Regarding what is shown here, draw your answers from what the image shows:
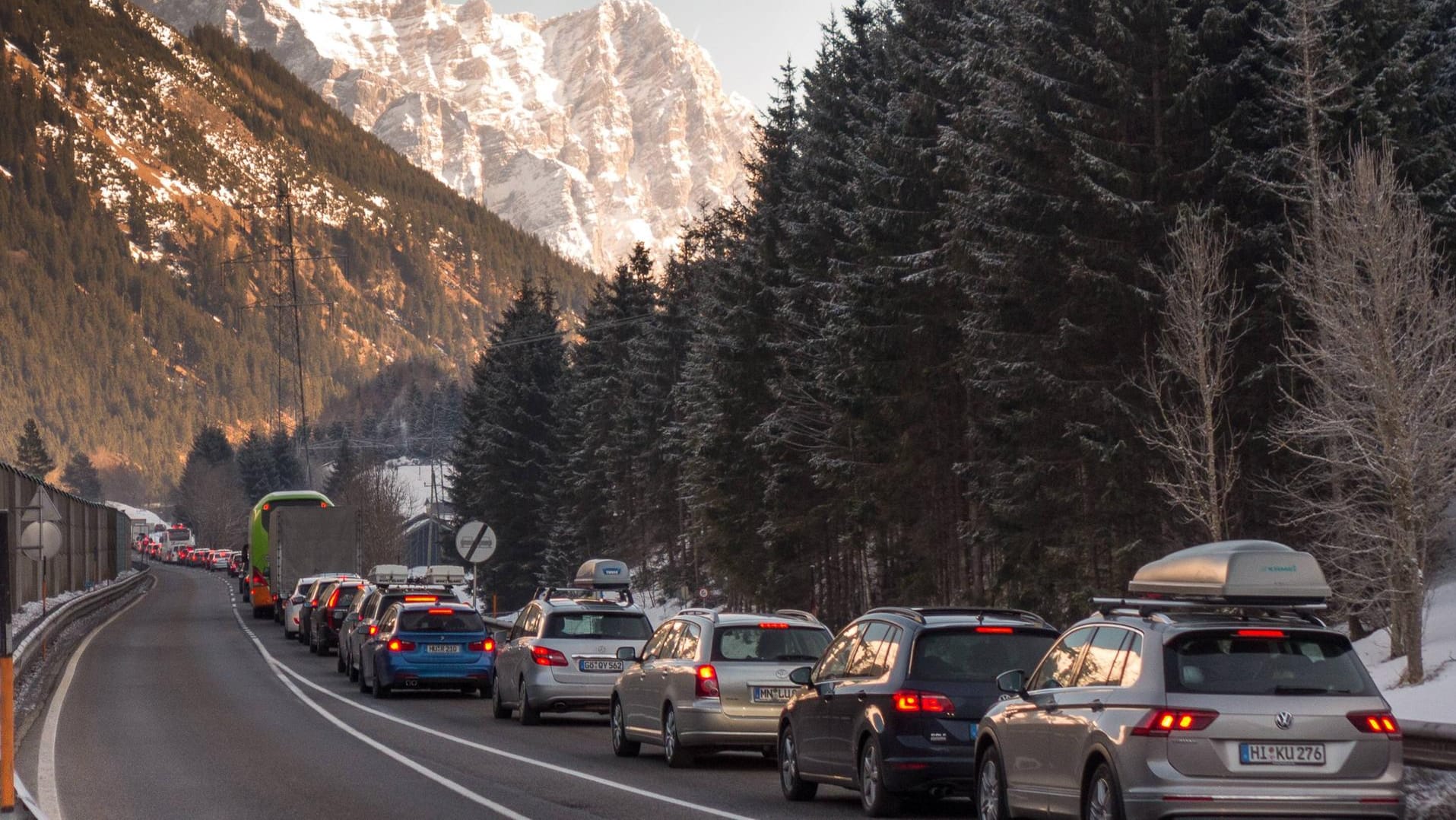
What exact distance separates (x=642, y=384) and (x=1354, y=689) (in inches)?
2254

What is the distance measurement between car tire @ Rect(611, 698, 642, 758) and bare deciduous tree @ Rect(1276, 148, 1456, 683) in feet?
41.2

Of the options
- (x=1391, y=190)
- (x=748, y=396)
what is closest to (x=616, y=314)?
(x=748, y=396)

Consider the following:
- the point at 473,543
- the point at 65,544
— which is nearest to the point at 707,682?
the point at 473,543

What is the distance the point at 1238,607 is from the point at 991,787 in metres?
2.38

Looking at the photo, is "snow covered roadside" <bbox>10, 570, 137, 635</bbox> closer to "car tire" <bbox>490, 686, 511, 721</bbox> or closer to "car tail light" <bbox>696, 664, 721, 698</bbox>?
"car tire" <bbox>490, 686, 511, 721</bbox>

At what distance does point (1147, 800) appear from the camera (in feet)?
32.9

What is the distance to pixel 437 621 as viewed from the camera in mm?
27672

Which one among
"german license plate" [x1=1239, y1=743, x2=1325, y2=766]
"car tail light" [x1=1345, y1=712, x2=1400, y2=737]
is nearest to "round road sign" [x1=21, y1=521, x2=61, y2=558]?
"german license plate" [x1=1239, y1=743, x2=1325, y2=766]

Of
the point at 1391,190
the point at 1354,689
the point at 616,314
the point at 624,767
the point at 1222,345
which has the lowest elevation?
the point at 624,767

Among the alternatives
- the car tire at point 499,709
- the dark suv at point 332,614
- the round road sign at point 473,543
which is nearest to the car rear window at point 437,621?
the car tire at point 499,709

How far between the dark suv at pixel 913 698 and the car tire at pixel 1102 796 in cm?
239

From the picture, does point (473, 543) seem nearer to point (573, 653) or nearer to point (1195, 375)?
point (573, 653)

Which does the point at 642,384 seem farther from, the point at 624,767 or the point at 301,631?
the point at 624,767

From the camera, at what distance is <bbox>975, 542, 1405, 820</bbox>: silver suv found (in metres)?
10.0
